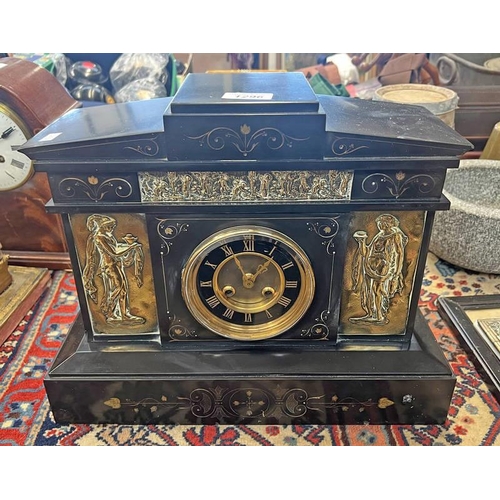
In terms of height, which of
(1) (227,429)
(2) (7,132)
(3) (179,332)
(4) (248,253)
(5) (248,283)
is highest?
(2) (7,132)

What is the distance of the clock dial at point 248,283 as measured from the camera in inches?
66.7

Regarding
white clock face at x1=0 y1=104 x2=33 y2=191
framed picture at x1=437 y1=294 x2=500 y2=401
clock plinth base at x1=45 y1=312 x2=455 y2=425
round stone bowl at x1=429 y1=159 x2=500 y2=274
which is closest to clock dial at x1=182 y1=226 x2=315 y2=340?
clock plinth base at x1=45 y1=312 x2=455 y2=425

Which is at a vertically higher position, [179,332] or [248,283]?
[248,283]

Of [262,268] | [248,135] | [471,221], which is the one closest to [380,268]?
[262,268]

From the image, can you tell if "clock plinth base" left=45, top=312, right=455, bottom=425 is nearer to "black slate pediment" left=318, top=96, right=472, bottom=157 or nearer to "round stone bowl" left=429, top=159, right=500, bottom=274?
"black slate pediment" left=318, top=96, right=472, bottom=157

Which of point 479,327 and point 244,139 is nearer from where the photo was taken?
point 244,139

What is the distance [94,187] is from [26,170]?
3.75 ft

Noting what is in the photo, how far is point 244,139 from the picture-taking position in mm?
1505

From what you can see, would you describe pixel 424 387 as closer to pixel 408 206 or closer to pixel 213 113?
pixel 408 206

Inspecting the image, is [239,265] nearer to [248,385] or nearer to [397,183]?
[248,385]

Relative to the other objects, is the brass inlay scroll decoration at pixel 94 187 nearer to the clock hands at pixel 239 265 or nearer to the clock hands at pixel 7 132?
the clock hands at pixel 239 265

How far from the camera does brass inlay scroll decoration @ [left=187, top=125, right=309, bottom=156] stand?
58.7 inches

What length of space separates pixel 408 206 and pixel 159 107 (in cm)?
98

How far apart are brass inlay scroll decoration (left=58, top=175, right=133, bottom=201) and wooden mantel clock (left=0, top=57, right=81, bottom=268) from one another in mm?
919
